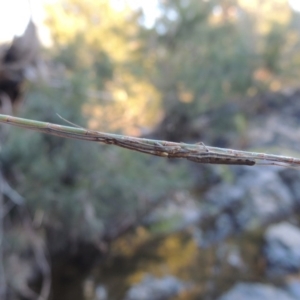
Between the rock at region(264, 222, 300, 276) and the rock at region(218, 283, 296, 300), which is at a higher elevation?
the rock at region(264, 222, 300, 276)

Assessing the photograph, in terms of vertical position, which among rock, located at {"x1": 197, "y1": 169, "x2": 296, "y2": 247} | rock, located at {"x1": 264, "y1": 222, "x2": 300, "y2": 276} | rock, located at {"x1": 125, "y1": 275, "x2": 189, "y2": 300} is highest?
rock, located at {"x1": 197, "y1": 169, "x2": 296, "y2": 247}

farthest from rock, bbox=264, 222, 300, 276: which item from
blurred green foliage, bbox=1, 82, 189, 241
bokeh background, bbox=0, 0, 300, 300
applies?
Answer: blurred green foliage, bbox=1, 82, 189, 241

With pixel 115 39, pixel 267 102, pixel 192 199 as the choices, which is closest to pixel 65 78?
pixel 192 199

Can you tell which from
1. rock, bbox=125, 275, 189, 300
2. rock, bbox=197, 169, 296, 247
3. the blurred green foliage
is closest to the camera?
the blurred green foliage

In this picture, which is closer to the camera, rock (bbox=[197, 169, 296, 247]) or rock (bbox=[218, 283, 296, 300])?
rock (bbox=[218, 283, 296, 300])

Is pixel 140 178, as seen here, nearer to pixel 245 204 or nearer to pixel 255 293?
pixel 255 293

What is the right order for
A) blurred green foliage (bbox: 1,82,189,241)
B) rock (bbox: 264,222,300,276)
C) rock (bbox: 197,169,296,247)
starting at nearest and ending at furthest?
blurred green foliage (bbox: 1,82,189,241)
rock (bbox: 264,222,300,276)
rock (bbox: 197,169,296,247)

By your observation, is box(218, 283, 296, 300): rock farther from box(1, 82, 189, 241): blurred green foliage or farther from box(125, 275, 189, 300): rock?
box(1, 82, 189, 241): blurred green foliage
